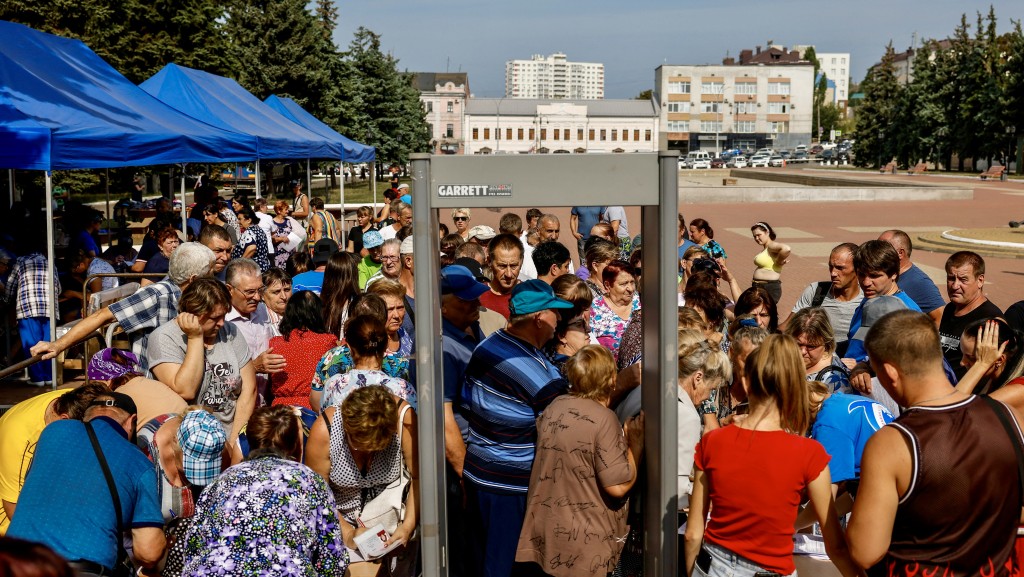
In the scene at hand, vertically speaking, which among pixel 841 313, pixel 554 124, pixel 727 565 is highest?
pixel 554 124

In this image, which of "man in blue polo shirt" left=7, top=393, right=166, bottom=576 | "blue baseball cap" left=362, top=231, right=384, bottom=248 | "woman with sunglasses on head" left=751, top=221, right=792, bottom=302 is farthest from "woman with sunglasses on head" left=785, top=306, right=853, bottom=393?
"blue baseball cap" left=362, top=231, right=384, bottom=248

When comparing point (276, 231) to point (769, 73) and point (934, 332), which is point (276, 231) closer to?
point (934, 332)

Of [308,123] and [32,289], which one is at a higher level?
[308,123]

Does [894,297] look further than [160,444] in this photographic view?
Yes

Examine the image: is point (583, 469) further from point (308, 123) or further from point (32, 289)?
point (308, 123)

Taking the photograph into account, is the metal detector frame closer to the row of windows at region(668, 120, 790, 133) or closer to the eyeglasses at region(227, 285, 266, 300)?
the eyeglasses at region(227, 285, 266, 300)

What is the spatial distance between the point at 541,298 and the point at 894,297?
2814mm

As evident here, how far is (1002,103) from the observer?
196 feet

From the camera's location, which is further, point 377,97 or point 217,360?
point 377,97

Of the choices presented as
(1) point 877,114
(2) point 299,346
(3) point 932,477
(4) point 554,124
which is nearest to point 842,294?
(3) point 932,477

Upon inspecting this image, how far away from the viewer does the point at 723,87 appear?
468 ft

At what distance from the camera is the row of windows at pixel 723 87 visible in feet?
466

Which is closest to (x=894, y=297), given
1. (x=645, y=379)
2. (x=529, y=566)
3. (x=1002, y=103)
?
(x=645, y=379)

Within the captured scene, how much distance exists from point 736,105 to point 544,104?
33.8m
